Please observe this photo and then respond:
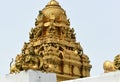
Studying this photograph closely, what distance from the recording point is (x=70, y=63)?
40.3 meters

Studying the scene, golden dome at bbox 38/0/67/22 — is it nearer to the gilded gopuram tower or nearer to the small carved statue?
the gilded gopuram tower

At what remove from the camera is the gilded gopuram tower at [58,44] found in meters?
39.4

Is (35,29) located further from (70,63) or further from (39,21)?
(70,63)

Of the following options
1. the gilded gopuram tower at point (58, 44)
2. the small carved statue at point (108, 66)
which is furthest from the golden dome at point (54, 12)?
the small carved statue at point (108, 66)

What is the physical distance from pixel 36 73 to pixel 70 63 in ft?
74.7

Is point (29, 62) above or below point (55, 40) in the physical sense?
below

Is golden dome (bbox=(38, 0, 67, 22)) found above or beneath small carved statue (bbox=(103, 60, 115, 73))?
above

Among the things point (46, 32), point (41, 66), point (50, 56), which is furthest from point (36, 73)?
point (46, 32)

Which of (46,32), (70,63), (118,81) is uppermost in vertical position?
(46,32)

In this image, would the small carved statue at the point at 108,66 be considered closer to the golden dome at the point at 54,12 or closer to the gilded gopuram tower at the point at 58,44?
the gilded gopuram tower at the point at 58,44

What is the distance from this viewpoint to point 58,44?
133ft

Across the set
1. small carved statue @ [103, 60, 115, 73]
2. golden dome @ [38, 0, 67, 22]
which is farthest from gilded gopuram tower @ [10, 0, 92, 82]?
small carved statue @ [103, 60, 115, 73]

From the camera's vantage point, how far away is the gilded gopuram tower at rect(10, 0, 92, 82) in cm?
3941

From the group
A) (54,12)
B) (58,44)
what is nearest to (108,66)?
(58,44)
